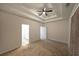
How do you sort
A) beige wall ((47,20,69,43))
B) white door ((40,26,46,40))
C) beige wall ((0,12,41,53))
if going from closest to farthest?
1. beige wall ((47,20,69,43))
2. white door ((40,26,46,40))
3. beige wall ((0,12,41,53))

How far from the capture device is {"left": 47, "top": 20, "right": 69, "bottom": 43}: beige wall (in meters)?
2.35

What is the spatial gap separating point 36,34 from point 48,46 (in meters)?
0.51

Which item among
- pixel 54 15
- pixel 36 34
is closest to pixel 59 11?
pixel 54 15

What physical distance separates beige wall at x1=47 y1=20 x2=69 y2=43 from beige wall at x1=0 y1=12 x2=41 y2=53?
475 mm

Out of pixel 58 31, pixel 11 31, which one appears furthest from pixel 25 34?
pixel 58 31

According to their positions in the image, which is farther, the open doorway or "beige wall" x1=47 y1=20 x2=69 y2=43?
the open doorway

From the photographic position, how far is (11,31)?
315 centimetres

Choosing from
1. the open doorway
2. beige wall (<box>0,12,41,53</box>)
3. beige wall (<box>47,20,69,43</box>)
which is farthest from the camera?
beige wall (<box>0,12,41,53</box>)

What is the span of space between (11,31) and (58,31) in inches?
62.7

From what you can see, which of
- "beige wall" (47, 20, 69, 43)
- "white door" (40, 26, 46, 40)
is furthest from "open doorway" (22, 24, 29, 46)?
"beige wall" (47, 20, 69, 43)

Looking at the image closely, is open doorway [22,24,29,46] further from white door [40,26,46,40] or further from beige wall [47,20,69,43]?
beige wall [47,20,69,43]

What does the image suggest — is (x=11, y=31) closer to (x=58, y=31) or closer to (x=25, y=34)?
(x=25, y=34)

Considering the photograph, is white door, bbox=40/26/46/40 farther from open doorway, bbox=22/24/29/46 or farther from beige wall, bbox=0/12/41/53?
open doorway, bbox=22/24/29/46

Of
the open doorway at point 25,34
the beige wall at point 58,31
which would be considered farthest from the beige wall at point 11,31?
the beige wall at point 58,31
